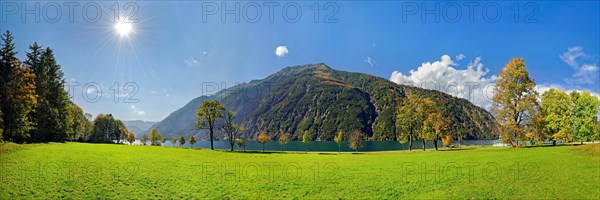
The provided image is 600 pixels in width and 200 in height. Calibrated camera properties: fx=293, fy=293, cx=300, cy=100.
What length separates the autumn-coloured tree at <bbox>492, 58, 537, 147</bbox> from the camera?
48.9 meters

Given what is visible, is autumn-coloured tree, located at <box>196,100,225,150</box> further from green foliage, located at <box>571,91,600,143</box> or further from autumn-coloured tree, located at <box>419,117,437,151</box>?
green foliage, located at <box>571,91,600,143</box>

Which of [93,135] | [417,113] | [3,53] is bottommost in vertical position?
[93,135]

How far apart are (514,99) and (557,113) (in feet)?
34.0

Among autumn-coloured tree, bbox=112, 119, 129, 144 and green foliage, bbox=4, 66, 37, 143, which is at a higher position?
green foliage, bbox=4, 66, 37, 143

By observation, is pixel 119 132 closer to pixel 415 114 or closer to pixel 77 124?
pixel 77 124

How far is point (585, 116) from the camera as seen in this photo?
171ft

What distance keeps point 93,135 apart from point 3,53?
92337 millimetres

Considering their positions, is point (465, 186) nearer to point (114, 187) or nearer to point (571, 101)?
point (114, 187)

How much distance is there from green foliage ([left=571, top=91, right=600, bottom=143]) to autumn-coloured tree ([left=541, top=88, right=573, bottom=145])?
49.3 inches

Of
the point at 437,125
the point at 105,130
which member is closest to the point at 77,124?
the point at 105,130

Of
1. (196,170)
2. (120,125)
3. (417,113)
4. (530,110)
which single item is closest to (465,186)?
(196,170)

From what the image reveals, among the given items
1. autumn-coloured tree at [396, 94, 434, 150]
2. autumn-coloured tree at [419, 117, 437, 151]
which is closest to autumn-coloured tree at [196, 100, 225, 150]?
autumn-coloured tree at [396, 94, 434, 150]

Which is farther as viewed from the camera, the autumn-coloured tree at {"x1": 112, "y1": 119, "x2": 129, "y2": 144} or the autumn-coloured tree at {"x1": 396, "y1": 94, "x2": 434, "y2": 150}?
the autumn-coloured tree at {"x1": 112, "y1": 119, "x2": 129, "y2": 144}

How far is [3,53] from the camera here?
48625 millimetres
